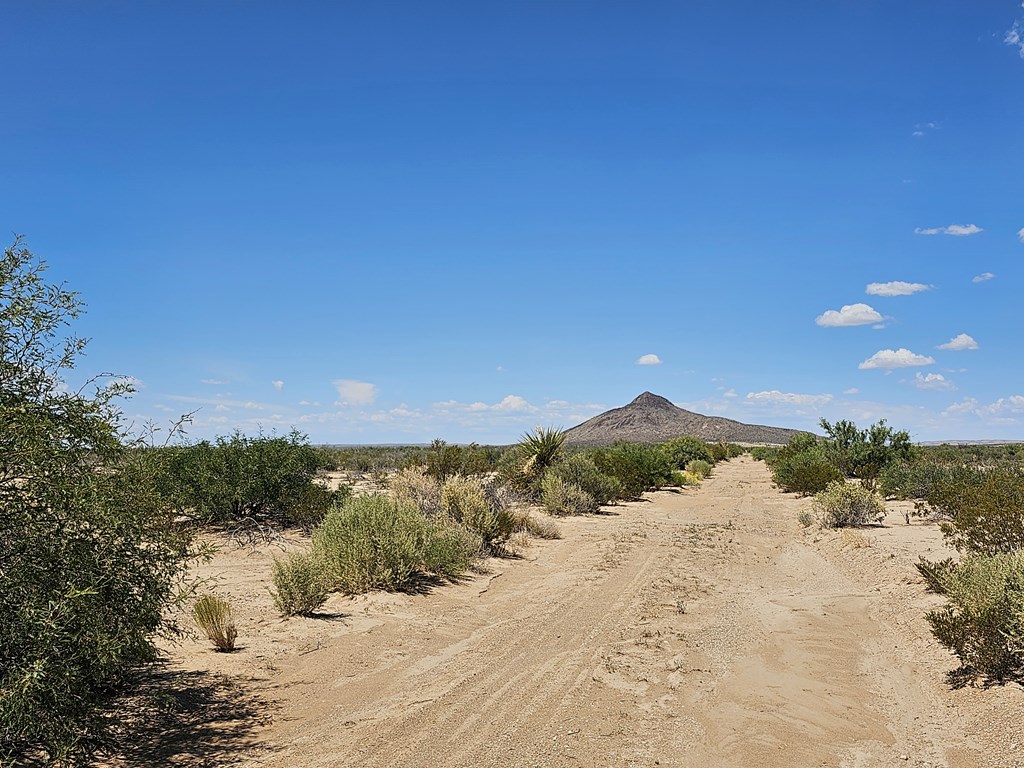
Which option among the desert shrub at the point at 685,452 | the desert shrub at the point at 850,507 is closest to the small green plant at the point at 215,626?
the desert shrub at the point at 850,507

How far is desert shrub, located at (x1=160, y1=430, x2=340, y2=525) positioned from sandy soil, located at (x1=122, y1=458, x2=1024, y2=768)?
5.29 m

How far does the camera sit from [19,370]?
5430 millimetres

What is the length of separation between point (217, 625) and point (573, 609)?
5447 mm

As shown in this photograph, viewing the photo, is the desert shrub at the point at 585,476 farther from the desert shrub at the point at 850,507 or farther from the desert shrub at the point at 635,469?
the desert shrub at the point at 850,507

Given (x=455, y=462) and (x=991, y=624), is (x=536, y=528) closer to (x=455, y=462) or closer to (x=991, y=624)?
(x=455, y=462)

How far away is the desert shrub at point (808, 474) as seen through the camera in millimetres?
32062

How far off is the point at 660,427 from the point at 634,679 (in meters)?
134

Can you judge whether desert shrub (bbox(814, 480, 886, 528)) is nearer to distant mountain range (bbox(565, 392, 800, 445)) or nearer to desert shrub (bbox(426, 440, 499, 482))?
desert shrub (bbox(426, 440, 499, 482))

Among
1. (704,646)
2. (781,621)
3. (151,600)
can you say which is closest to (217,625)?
(151,600)

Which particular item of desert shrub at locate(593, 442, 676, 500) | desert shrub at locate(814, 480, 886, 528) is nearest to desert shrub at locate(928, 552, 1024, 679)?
desert shrub at locate(814, 480, 886, 528)

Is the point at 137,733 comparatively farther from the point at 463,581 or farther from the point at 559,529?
the point at 559,529

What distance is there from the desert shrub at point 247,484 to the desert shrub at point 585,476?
30.1ft

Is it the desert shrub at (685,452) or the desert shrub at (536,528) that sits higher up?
the desert shrub at (685,452)

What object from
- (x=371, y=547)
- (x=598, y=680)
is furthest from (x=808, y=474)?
(x=598, y=680)
